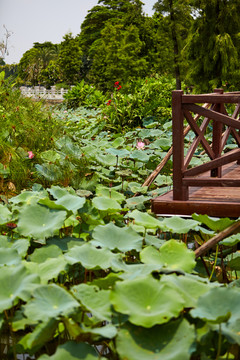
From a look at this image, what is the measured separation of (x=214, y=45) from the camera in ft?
44.8

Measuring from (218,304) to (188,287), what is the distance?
0.23 m

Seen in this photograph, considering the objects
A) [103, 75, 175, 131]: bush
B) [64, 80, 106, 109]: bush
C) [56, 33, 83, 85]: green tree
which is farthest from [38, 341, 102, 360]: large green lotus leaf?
[56, 33, 83, 85]: green tree

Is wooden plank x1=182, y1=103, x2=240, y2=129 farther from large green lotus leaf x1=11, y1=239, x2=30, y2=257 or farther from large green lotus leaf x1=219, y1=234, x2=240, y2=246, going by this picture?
large green lotus leaf x1=11, y1=239, x2=30, y2=257

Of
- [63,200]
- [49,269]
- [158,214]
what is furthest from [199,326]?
[158,214]

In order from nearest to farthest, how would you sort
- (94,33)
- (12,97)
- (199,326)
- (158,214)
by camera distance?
(199,326)
(158,214)
(12,97)
(94,33)

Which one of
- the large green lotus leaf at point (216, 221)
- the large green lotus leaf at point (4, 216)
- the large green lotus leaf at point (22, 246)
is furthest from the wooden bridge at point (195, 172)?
the large green lotus leaf at point (22, 246)

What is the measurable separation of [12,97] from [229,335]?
6.89 metres

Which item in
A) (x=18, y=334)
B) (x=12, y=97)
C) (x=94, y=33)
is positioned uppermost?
(x=94, y=33)

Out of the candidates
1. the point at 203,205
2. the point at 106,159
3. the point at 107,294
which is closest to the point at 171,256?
the point at 107,294

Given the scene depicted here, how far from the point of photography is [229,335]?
1324 millimetres

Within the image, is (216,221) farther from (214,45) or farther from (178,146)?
(214,45)

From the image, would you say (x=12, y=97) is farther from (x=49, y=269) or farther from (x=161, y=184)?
(x=49, y=269)

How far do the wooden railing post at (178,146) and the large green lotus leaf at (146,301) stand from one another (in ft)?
7.30

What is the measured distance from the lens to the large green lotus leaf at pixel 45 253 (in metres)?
2.08
